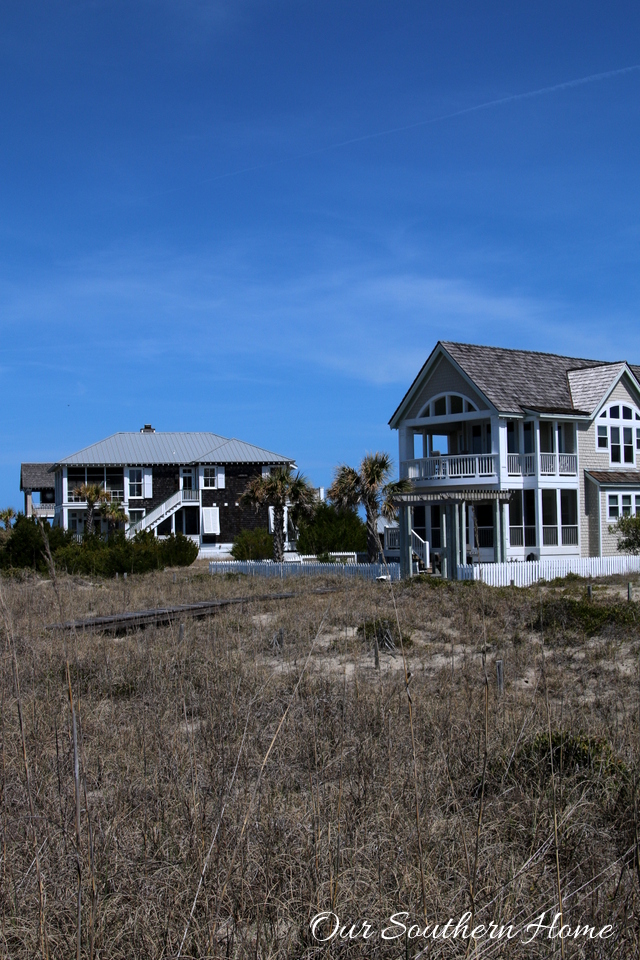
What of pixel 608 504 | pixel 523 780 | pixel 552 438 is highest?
pixel 552 438

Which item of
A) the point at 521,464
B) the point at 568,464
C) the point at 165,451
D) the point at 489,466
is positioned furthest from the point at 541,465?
the point at 165,451

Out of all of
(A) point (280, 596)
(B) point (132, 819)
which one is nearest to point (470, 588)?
(A) point (280, 596)

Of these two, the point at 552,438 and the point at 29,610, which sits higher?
the point at 552,438

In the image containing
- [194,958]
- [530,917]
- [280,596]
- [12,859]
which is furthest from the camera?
[280,596]

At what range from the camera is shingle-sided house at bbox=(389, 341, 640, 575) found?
33.5m

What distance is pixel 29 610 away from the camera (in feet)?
47.1

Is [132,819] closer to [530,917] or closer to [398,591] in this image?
[530,917]

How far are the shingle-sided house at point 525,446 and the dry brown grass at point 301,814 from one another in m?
23.5

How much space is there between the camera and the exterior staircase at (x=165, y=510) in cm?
5090

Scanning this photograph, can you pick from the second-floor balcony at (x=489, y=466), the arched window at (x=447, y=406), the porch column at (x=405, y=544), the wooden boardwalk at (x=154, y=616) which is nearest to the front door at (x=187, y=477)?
the arched window at (x=447, y=406)

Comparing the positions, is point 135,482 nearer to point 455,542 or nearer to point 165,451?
point 165,451

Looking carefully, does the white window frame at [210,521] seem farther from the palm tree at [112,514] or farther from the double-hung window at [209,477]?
the palm tree at [112,514]

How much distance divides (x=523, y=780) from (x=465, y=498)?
21377 mm

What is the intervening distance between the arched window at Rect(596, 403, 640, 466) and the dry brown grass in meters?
27.8
